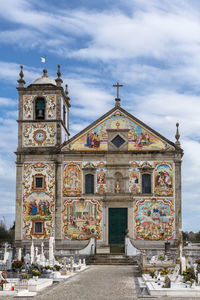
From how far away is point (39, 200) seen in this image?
1369 inches

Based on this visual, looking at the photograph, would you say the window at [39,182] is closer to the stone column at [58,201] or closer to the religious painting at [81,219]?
the stone column at [58,201]

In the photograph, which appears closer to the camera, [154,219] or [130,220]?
[154,219]

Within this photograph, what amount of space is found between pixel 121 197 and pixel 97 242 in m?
3.65

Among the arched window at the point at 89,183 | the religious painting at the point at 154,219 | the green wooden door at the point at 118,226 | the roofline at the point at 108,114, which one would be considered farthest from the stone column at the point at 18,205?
the religious painting at the point at 154,219

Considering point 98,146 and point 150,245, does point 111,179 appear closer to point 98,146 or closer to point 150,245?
point 98,146

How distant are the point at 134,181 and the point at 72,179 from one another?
179 inches

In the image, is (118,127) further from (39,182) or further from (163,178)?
(39,182)

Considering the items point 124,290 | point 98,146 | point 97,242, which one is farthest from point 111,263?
point 124,290

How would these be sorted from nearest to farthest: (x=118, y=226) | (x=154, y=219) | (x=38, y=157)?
(x=154, y=219)
(x=118, y=226)
(x=38, y=157)

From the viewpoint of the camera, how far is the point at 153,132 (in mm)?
35281

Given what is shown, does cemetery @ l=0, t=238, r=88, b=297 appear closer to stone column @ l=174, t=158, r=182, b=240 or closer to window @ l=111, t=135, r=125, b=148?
stone column @ l=174, t=158, r=182, b=240

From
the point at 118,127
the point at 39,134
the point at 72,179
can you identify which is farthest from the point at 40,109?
the point at 118,127

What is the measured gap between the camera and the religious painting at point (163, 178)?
34312 millimetres

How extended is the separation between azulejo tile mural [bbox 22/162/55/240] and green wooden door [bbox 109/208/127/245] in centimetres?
427
